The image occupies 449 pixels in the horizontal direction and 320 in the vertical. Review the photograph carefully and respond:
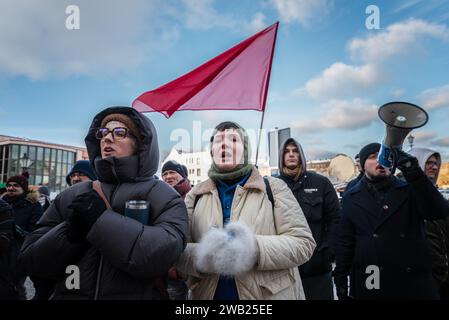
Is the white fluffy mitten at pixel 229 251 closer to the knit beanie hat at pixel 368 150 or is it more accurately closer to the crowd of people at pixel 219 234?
the crowd of people at pixel 219 234

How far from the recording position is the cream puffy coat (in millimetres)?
1894

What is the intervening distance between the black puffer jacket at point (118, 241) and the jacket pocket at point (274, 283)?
0.61 m

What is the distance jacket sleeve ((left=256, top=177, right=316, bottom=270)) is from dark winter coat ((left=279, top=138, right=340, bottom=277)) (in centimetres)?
129

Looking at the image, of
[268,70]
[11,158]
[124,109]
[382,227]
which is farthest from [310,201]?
[11,158]

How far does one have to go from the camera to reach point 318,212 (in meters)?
3.39

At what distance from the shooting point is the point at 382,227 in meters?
2.67

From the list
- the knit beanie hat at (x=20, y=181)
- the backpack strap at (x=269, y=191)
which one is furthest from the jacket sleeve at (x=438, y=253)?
the knit beanie hat at (x=20, y=181)

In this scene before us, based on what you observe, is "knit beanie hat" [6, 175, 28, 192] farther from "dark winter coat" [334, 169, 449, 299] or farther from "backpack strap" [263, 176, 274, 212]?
"dark winter coat" [334, 169, 449, 299]

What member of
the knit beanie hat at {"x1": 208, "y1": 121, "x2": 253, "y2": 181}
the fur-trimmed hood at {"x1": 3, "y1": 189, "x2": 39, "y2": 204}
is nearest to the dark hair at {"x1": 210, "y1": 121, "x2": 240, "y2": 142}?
the knit beanie hat at {"x1": 208, "y1": 121, "x2": 253, "y2": 181}

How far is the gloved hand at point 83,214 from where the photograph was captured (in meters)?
1.61

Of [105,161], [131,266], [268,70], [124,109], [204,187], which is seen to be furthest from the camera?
[268,70]

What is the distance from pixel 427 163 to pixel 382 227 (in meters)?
1.29

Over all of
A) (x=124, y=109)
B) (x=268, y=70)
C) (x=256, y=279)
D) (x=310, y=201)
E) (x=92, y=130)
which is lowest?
(x=256, y=279)

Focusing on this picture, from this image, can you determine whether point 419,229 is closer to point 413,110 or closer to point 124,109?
point 413,110
